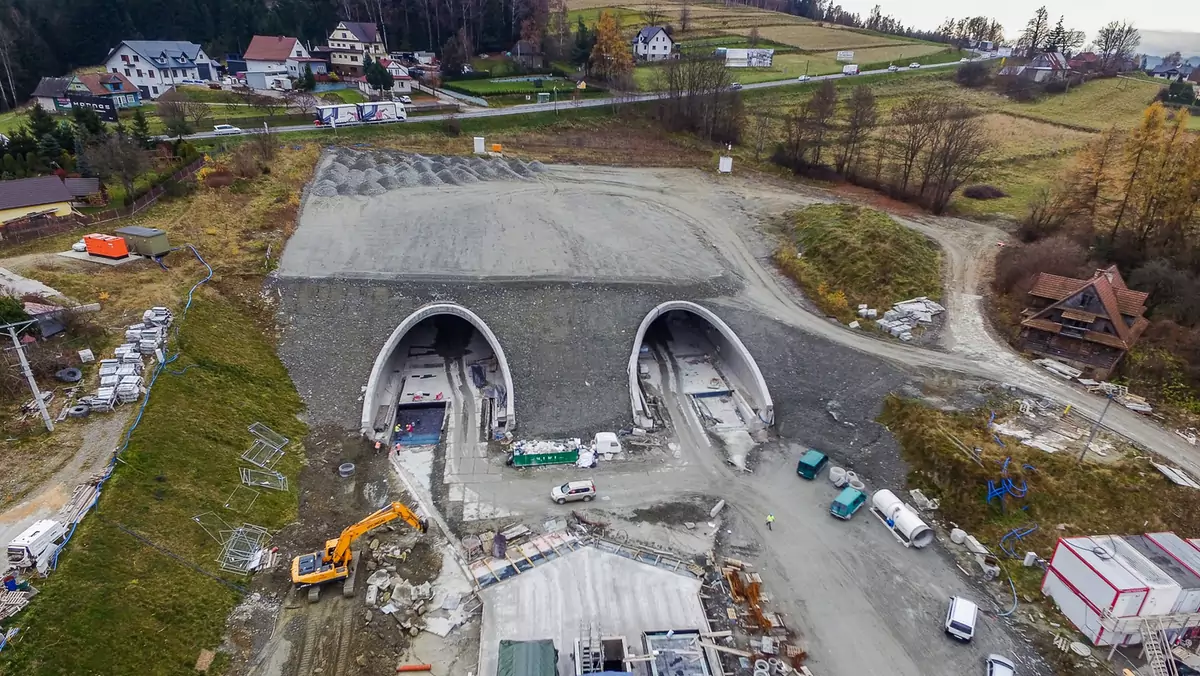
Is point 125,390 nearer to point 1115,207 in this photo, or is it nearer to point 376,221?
point 376,221

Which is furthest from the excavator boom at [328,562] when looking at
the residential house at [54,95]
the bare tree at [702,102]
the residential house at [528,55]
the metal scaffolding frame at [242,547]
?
the residential house at [528,55]

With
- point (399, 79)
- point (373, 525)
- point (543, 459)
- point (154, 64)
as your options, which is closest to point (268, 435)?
point (373, 525)

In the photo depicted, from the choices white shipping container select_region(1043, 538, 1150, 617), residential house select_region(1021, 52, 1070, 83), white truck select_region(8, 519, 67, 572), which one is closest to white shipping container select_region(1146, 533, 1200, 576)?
white shipping container select_region(1043, 538, 1150, 617)

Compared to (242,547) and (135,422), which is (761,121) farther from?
(242,547)

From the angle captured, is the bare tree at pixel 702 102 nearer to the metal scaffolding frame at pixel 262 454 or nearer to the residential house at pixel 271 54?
the residential house at pixel 271 54

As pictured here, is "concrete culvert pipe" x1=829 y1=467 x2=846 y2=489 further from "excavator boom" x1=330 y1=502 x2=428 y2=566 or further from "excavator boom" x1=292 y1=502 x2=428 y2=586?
"excavator boom" x1=292 y1=502 x2=428 y2=586

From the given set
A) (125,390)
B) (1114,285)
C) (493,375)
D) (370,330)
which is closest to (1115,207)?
(1114,285)
